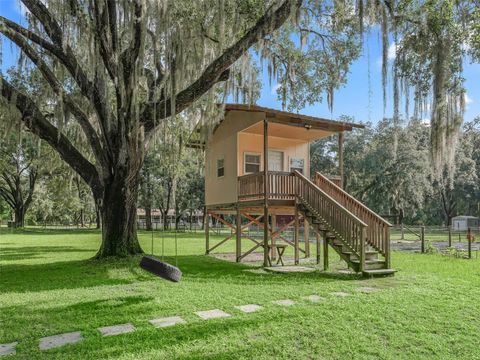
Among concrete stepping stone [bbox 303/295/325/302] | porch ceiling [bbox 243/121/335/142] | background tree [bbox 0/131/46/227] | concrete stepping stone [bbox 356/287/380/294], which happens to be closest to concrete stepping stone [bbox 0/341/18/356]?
concrete stepping stone [bbox 303/295/325/302]

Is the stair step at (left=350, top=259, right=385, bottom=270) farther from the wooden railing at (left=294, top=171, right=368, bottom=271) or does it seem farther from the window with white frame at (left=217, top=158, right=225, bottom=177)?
the window with white frame at (left=217, top=158, right=225, bottom=177)

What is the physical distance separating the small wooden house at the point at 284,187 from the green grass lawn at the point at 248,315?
2.97ft

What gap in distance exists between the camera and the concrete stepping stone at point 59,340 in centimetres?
395

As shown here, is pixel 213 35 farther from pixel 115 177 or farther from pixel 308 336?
pixel 308 336

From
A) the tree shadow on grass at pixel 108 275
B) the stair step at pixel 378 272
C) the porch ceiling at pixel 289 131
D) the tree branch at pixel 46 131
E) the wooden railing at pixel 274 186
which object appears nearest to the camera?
the tree shadow on grass at pixel 108 275

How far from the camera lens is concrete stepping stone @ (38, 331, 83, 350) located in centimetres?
395

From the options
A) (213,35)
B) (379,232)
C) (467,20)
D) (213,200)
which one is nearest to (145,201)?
(213,200)

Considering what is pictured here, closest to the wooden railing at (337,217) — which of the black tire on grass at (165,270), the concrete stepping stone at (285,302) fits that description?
the concrete stepping stone at (285,302)

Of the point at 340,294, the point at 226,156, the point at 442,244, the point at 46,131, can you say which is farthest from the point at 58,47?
the point at 442,244

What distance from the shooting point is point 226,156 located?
12.8m

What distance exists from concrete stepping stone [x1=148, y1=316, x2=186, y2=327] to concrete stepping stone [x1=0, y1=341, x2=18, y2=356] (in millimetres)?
1460

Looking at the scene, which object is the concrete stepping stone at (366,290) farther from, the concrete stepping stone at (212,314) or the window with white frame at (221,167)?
the window with white frame at (221,167)

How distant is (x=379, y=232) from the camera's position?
8.91 m

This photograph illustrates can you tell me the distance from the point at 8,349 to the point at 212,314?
2345 mm
